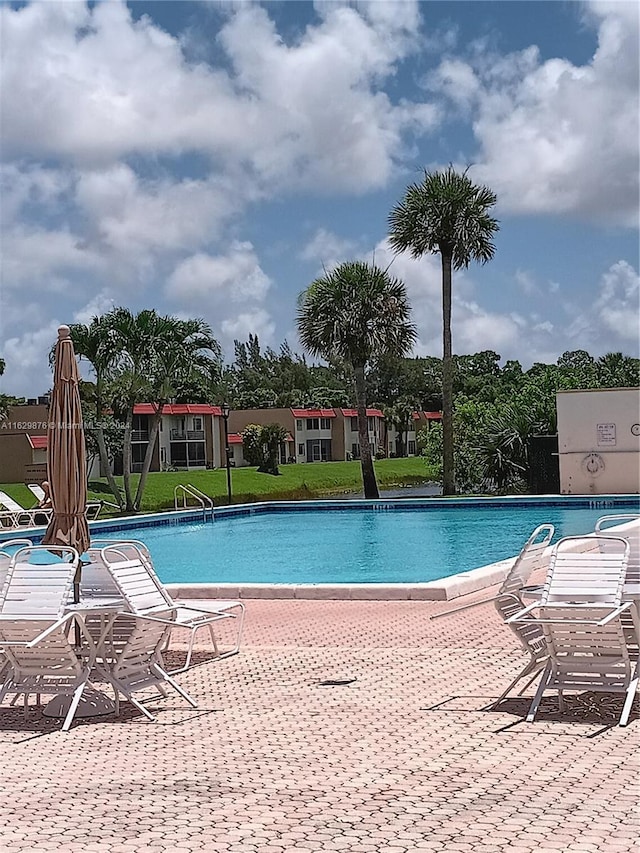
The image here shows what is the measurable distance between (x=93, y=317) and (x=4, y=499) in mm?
5385

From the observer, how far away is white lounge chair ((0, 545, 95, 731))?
6.79 meters

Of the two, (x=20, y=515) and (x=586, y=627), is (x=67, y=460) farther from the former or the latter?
(x=20, y=515)

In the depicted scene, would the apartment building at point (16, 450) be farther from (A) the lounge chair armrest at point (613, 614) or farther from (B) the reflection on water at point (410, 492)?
(A) the lounge chair armrest at point (613, 614)

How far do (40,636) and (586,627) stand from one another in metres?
3.18

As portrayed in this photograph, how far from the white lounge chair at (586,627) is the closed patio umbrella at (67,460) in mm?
4009

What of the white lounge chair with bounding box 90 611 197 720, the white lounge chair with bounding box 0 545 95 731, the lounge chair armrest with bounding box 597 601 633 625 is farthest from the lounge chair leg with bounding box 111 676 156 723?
the lounge chair armrest with bounding box 597 601 633 625

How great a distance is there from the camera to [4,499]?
27875mm

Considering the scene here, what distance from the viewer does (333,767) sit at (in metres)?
5.41

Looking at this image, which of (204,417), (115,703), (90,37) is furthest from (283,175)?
(204,417)

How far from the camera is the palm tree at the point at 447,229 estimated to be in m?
31.1

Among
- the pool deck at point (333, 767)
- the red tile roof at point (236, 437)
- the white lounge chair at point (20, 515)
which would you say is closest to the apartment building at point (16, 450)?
the red tile roof at point (236, 437)

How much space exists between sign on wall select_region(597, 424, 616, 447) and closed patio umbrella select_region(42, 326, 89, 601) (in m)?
21.9

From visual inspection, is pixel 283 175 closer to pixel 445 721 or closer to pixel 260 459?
pixel 445 721

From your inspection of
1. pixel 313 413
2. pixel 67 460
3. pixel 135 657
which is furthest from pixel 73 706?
pixel 313 413
